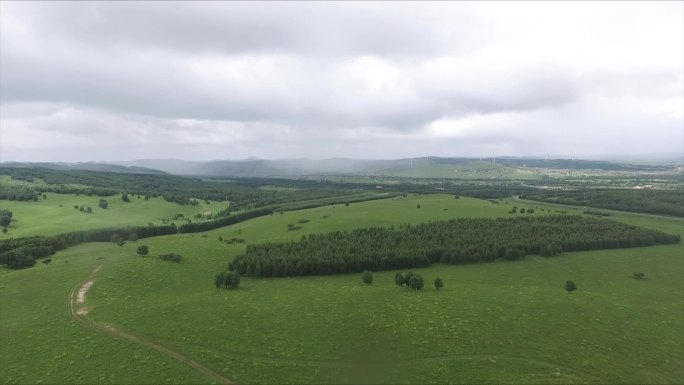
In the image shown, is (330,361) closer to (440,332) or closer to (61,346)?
(440,332)

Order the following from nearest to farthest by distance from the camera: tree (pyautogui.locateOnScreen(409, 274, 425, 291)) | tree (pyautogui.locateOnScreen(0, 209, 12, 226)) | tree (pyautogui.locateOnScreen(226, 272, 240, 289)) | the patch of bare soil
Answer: the patch of bare soil, tree (pyautogui.locateOnScreen(409, 274, 425, 291)), tree (pyautogui.locateOnScreen(226, 272, 240, 289)), tree (pyautogui.locateOnScreen(0, 209, 12, 226))

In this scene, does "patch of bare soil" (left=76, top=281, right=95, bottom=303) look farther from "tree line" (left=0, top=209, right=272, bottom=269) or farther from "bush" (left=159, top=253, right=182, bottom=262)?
"tree line" (left=0, top=209, right=272, bottom=269)

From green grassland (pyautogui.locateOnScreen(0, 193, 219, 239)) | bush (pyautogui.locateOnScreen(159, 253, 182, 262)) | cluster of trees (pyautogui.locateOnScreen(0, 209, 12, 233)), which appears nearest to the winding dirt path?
bush (pyautogui.locateOnScreen(159, 253, 182, 262))

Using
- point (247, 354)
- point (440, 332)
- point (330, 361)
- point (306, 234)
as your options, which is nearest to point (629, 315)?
point (440, 332)

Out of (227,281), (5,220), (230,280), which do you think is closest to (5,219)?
(5,220)

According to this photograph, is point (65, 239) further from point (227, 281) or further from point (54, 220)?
point (227, 281)
